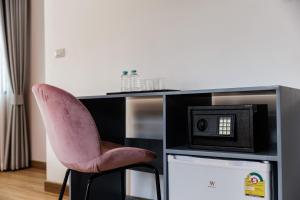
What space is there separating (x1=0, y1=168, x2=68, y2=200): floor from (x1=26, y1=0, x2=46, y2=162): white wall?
0.30 m

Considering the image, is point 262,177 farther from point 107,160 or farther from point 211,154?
point 107,160

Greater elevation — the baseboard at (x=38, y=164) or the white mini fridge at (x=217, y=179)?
the white mini fridge at (x=217, y=179)

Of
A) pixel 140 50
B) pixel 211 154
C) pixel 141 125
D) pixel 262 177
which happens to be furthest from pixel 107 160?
pixel 140 50

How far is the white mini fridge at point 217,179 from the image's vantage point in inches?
51.7

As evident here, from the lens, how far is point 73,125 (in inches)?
60.5

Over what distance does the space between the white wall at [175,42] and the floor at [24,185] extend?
0.22 meters

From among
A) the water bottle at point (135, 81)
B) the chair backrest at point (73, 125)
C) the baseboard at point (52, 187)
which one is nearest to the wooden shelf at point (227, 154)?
the chair backrest at point (73, 125)

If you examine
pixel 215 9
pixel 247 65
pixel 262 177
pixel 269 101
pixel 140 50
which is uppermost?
pixel 215 9

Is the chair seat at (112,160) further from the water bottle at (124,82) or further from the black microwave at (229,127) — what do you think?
the water bottle at (124,82)

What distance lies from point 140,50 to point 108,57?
0.32 m

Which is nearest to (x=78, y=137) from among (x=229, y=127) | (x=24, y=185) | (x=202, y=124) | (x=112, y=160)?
(x=112, y=160)

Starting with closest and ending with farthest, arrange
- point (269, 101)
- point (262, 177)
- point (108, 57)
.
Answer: point (262, 177) → point (269, 101) → point (108, 57)

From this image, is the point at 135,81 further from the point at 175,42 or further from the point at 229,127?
the point at 229,127

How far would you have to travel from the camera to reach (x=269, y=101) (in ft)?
6.01
